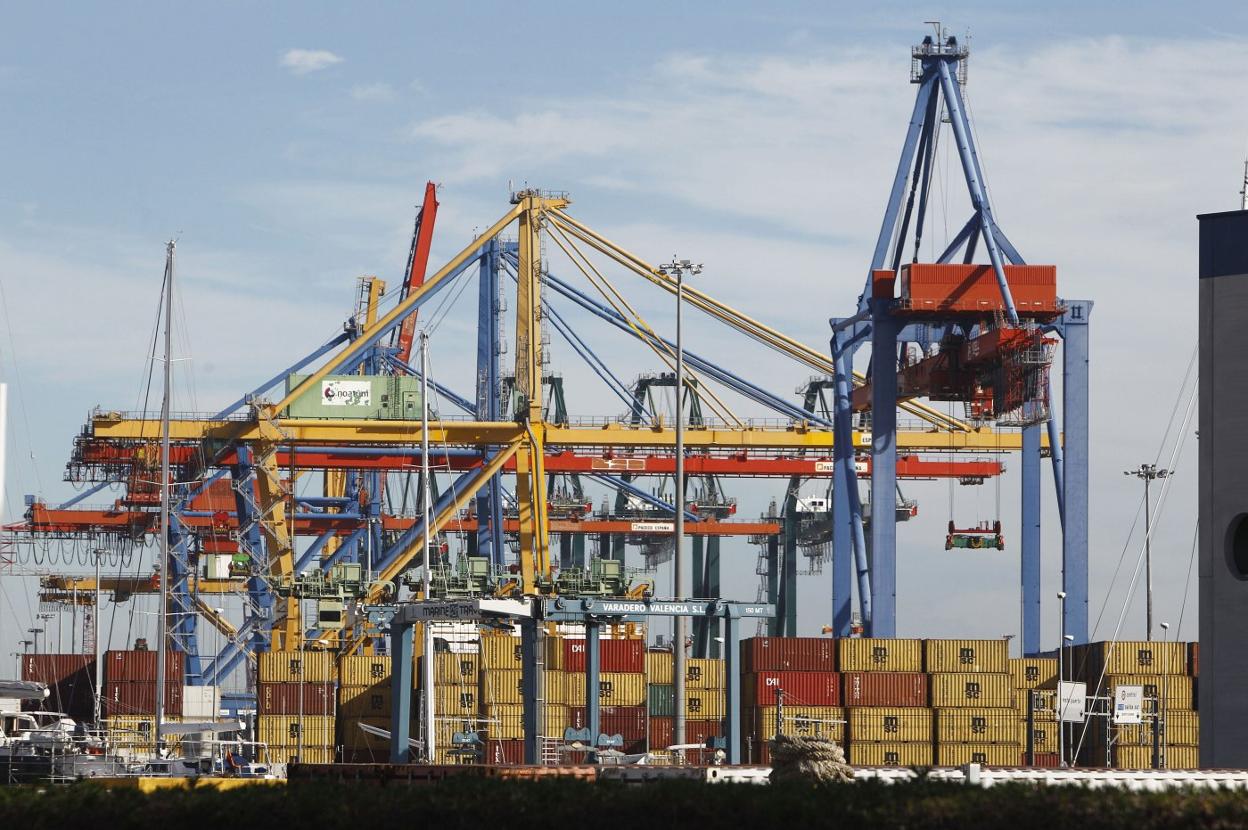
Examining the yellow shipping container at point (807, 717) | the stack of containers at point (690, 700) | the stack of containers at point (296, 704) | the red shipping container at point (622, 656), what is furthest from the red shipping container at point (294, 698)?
the yellow shipping container at point (807, 717)

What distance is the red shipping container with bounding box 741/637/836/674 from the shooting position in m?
55.2

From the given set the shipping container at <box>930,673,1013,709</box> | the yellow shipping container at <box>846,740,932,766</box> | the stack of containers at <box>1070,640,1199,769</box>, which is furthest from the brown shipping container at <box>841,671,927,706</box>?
the stack of containers at <box>1070,640,1199,769</box>

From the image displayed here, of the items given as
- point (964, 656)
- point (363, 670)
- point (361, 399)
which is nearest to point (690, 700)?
point (964, 656)

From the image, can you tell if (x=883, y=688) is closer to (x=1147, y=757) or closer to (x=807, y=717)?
(x=807, y=717)

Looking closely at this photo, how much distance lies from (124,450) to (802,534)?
53.0 meters

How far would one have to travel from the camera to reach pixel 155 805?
19.0 meters

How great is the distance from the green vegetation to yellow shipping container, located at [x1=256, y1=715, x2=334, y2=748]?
40.0m

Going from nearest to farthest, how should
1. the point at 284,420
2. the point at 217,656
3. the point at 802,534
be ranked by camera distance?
the point at 284,420, the point at 217,656, the point at 802,534

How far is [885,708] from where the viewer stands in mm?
54312

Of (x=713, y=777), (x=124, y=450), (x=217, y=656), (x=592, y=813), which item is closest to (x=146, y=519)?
(x=217, y=656)

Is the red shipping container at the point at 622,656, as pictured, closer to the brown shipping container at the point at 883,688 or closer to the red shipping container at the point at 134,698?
the brown shipping container at the point at 883,688

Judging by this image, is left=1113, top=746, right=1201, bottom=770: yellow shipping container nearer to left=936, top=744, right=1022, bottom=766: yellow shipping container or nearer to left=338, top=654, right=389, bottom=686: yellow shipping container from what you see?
left=936, top=744, right=1022, bottom=766: yellow shipping container

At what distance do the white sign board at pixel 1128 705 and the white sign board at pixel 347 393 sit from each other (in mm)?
41432

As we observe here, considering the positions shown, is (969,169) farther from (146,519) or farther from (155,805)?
(155,805)
